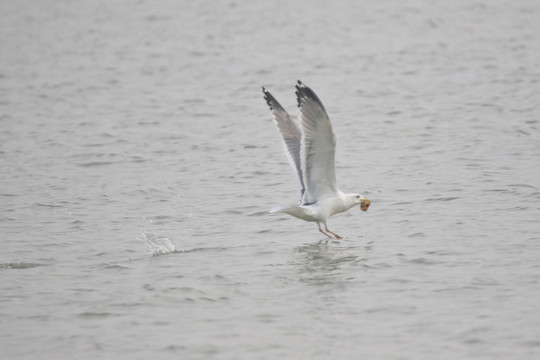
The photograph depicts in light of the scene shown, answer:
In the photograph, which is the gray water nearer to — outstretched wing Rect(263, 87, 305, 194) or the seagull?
the seagull

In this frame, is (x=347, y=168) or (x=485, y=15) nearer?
(x=347, y=168)

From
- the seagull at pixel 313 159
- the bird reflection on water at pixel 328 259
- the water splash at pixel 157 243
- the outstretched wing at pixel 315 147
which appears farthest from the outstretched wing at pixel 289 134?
the water splash at pixel 157 243

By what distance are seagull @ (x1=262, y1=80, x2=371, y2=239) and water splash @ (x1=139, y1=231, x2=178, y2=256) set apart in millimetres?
1304

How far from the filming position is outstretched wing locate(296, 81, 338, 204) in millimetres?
9211

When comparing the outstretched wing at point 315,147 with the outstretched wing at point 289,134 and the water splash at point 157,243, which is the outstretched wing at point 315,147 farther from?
the water splash at point 157,243

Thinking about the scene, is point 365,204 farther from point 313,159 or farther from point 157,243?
point 157,243

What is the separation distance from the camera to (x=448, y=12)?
93.4 ft

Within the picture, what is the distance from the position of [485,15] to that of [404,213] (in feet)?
60.0

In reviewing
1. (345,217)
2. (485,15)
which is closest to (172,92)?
(345,217)

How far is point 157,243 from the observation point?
9891mm

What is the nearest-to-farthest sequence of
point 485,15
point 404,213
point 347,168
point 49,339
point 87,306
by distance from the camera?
point 49,339
point 87,306
point 404,213
point 347,168
point 485,15

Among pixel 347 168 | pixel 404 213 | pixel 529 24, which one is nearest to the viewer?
pixel 404 213

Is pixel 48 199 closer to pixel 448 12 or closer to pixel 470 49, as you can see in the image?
pixel 470 49

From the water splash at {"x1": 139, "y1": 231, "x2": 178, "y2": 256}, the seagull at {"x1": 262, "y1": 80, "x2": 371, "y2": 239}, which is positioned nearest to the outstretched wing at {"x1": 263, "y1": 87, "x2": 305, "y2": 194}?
the seagull at {"x1": 262, "y1": 80, "x2": 371, "y2": 239}
